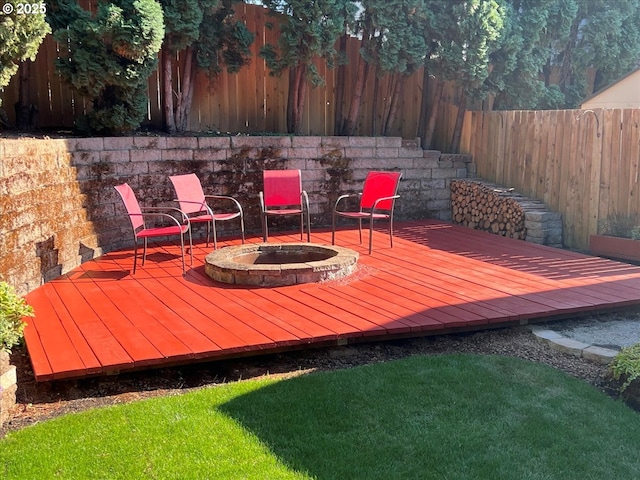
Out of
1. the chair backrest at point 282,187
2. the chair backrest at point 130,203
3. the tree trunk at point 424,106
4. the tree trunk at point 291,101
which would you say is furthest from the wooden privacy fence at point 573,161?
the chair backrest at point 130,203

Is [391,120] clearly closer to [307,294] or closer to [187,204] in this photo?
[187,204]

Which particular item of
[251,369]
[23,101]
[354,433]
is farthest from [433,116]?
[354,433]

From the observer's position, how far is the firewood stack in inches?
324

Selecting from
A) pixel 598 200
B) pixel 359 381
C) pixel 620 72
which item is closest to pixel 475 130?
pixel 598 200

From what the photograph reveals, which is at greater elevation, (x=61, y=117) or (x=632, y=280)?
(x=61, y=117)

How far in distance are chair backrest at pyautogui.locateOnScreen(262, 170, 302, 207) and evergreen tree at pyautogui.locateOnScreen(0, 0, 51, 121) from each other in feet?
9.52

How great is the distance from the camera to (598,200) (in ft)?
24.8

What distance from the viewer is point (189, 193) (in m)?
7.18

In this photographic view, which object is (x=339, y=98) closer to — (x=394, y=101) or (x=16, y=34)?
(x=394, y=101)

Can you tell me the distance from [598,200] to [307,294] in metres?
4.11

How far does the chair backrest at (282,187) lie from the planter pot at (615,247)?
3457mm

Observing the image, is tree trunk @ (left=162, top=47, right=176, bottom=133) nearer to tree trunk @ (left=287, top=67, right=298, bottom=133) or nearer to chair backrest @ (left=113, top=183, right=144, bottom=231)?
tree trunk @ (left=287, top=67, right=298, bottom=133)

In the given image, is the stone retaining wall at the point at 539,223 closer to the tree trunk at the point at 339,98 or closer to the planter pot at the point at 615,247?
the planter pot at the point at 615,247

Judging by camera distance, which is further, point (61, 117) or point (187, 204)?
point (61, 117)
